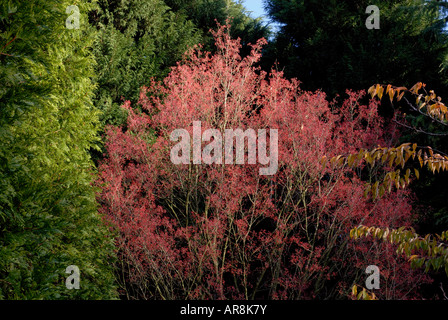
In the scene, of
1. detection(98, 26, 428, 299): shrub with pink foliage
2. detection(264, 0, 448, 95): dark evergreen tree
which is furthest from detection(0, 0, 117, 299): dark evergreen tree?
detection(264, 0, 448, 95): dark evergreen tree

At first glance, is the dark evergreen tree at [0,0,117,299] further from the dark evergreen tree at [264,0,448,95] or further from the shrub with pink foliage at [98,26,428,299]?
the dark evergreen tree at [264,0,448,95]

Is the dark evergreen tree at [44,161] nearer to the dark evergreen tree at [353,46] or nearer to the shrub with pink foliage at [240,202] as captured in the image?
the shrub with pink foliage at [240,202]

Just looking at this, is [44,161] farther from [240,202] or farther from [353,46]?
[353,46]

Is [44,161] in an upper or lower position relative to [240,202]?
upper

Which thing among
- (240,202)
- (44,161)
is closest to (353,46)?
(240,202)

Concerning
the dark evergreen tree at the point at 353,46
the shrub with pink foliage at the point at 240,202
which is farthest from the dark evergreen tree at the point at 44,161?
the dark evergreen tree at the point at 353,46

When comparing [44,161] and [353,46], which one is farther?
[353,46]

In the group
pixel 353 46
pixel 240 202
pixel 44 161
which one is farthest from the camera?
pixel 353 46

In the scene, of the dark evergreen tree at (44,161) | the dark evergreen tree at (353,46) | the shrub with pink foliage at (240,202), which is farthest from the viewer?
the dark evergreen tree at (353,46)

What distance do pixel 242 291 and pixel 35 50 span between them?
6.97 metres

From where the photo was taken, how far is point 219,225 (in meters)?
7.66

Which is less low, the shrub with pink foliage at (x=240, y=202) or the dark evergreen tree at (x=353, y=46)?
the dark evergreen tree at (x=353, y=46)

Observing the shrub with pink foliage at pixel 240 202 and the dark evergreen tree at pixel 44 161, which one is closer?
the dark evergreen tree at pixel 44 161
